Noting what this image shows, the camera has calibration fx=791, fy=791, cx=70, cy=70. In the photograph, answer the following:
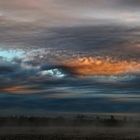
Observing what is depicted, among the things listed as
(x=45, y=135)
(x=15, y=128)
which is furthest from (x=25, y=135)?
(x=15, y=128)

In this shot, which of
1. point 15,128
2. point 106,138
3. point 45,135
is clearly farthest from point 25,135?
point 15,128

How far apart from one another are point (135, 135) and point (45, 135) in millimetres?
19032

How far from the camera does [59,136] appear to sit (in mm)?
166625

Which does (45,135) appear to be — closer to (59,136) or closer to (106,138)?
(59,136)

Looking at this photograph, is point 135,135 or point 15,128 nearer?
point 135,135

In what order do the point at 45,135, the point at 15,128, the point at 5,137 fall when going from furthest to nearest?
the point at 15,128, the point at 45,135, the point at 5,137

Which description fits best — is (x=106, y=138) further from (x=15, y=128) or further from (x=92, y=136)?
(x=15, y=128)

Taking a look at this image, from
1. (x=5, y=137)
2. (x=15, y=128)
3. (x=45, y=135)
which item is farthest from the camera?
(x=15, y=128)

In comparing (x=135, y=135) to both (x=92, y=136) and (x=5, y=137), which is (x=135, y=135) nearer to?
(x=92, y=136)

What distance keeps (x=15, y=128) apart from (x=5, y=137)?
3965 cm

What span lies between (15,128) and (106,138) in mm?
41224

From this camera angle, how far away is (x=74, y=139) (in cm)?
15775

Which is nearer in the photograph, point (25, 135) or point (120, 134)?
point (25, 135)

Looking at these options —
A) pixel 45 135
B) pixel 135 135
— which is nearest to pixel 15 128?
pixel 45 135
